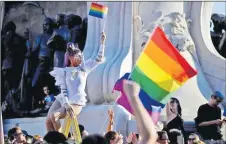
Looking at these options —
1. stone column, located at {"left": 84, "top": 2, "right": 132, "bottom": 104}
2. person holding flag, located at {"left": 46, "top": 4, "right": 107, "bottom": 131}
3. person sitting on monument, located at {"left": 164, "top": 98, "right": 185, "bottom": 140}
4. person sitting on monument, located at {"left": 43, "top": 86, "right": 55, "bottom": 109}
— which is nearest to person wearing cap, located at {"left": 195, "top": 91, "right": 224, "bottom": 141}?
person sitting on monument, located at {"left": 164, "top": 98, "right": 185, "bottom": 140}

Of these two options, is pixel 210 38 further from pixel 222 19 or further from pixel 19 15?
pixel 19 15

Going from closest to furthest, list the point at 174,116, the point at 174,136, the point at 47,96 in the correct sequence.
→ the point at 174,136, the point at 174,116, the point at 47,96

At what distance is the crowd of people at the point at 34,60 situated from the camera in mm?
15336

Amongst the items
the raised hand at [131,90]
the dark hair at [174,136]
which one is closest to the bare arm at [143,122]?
the raised hand at [131,90]

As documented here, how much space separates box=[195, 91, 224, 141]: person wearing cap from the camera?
43.9 feet

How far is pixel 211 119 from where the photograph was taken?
13430mm

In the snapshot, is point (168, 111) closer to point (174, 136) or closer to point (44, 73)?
point (174, 136)

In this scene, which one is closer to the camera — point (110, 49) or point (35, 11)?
point (110, 49)

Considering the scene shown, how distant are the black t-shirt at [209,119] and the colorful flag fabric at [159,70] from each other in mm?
5103

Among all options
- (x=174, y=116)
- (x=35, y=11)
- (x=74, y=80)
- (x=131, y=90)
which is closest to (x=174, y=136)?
(x=74, y=80)

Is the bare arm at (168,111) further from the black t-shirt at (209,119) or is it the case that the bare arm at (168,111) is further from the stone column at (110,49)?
the stone column at (110,49)

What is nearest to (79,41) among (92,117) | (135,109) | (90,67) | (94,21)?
(94,21)

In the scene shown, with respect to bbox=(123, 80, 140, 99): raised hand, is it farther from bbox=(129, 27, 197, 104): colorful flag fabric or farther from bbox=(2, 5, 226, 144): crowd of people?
bbox=(2, 5, 226, 144): crowd of people

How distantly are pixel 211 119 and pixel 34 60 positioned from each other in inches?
131
